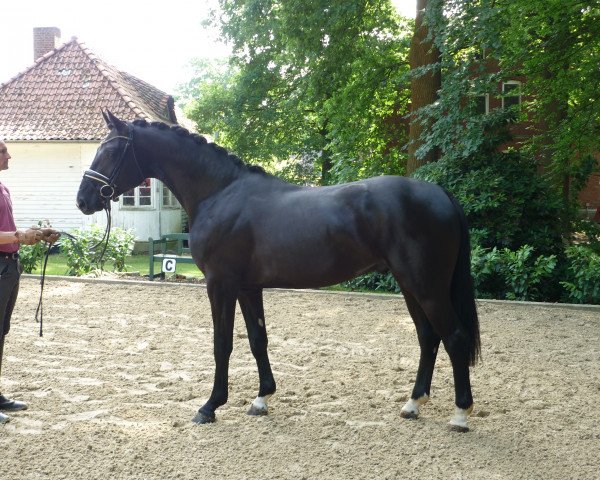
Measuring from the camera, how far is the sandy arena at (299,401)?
3691 millimetres

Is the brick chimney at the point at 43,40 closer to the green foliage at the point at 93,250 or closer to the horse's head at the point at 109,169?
the green foliage at the point at 93,250

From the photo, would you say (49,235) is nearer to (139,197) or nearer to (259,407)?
(259,407)

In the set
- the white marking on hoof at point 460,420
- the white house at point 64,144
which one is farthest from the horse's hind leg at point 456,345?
the white house at point 64,144

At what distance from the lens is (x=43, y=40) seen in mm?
22797

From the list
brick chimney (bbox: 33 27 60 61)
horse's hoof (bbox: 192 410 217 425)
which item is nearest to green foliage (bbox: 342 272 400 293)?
horse's hoof (bbox: 192 410 217 425)

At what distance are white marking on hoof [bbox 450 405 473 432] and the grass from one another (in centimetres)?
864

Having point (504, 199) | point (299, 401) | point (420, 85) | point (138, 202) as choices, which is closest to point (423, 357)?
point (299, 401)

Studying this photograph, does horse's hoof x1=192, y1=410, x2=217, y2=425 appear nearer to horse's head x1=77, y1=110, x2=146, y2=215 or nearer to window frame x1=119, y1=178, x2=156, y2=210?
horse's head x1=77, y1=110, x2=146, y2=215

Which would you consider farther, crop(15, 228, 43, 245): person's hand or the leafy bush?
the leafy bush

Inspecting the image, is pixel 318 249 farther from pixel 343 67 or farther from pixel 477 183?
pixel 343 67

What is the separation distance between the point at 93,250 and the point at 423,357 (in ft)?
30.4

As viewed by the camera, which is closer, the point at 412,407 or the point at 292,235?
the point at 292,235

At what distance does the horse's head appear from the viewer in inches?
183

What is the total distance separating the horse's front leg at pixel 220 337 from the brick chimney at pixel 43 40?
841 inches
